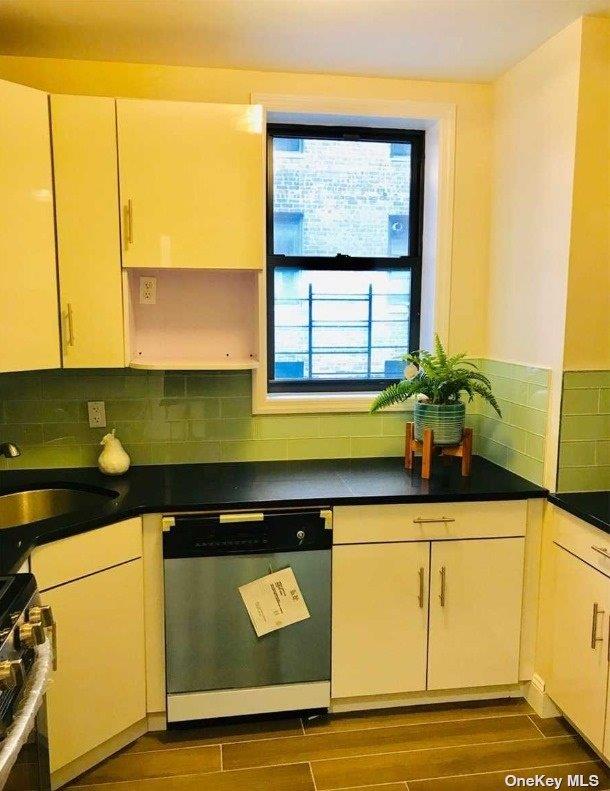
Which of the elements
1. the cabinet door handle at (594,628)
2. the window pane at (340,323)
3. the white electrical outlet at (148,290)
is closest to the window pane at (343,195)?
the window pane at (340,323)

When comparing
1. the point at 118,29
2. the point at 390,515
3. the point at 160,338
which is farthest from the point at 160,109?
the point at 390,515

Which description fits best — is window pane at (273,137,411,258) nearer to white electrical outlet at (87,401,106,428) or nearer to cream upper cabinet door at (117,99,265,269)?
cream upper cabinet door at (117,99,265,269)

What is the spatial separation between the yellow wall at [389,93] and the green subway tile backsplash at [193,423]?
1.09 ft

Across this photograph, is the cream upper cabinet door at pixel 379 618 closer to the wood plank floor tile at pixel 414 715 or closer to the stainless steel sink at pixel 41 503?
the wood plank floor tile at pixel 414 715

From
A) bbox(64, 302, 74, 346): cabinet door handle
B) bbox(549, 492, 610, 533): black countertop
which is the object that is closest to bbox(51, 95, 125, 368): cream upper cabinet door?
bbox(64, 302, 74, 346): cabinet door handle

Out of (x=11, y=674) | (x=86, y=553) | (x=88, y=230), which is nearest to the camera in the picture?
(x=11, y=674)

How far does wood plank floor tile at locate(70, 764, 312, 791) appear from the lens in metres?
2.06

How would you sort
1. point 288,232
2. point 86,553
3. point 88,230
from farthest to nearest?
point 288,232 → point 88,230 → point 86,553

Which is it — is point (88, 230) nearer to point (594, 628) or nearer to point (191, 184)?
point (191, 184)

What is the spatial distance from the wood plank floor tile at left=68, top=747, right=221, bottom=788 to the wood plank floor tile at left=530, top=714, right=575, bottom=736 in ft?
3.95

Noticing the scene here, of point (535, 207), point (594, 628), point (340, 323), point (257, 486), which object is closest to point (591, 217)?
point (535, 207)

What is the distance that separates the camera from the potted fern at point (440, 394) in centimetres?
256

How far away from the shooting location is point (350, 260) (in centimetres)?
294

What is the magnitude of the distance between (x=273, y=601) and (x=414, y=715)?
765 mm
